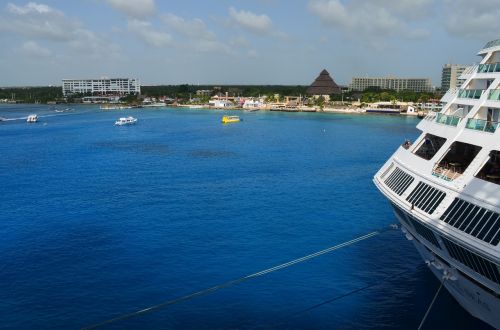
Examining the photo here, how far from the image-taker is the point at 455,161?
17594 millimetres

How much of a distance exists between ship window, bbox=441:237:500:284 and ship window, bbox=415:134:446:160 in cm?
579

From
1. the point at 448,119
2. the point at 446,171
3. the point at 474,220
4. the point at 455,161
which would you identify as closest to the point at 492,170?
the point at 446,171

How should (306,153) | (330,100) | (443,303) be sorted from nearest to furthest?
(443,303)
(306,153)
(330,100)

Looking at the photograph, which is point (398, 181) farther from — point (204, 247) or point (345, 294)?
point (204, 247)

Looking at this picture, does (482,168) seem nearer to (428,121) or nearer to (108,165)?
(428,121)

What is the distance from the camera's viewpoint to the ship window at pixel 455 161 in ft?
51.2

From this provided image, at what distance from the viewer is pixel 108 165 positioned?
181ft

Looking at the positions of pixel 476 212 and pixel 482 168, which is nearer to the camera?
pixel 476 212

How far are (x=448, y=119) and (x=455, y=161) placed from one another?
6.05ft

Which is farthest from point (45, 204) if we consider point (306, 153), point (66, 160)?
point (306, 153)

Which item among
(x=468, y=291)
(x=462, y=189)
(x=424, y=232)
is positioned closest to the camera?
(x=462, y=189)

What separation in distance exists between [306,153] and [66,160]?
105 feet

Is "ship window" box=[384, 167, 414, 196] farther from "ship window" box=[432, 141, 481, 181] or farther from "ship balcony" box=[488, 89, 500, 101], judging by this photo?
"ship balcony" box=[488, 89, 500, 101]

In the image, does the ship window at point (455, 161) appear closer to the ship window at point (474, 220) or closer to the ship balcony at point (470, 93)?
the ship window at point (474, 220)
